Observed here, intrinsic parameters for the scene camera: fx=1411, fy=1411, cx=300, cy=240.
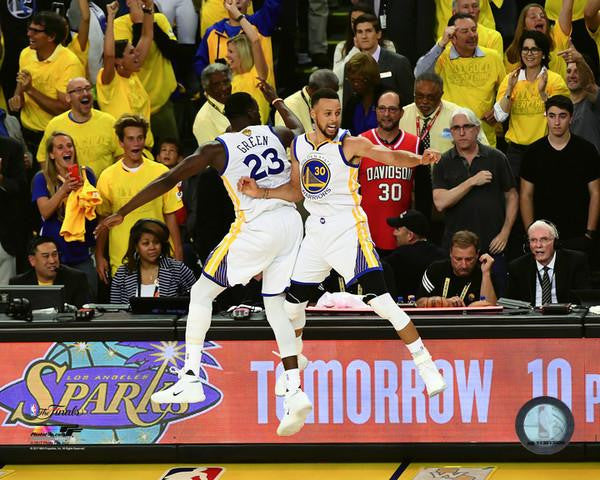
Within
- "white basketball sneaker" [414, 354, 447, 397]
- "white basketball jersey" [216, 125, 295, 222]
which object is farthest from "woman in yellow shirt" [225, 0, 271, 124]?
"white basketball sneaker" [414, 354, 447, 397]

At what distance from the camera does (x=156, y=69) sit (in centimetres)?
1339

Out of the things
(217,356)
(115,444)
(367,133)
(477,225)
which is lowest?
(115,444)

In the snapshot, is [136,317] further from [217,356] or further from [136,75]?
[136,75]

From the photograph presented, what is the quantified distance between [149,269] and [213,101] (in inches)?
81.7

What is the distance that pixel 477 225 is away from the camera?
11.1 metres

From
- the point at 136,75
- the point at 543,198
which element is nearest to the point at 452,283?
the point at 543,198

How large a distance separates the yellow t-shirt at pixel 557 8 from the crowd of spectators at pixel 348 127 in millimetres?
13

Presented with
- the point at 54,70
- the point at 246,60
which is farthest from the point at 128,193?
the point at 54,70

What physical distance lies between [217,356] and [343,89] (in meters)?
3.49

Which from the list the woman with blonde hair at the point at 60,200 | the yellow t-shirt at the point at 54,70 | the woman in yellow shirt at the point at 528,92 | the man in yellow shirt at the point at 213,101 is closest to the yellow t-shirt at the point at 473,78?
the woman in yellow shirt at the point at 528,92

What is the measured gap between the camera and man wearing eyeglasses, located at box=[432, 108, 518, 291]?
11086mm

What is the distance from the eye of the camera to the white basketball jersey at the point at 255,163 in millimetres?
8750

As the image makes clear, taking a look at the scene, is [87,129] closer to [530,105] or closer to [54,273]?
[54,273]

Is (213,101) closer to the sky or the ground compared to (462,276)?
closer to the sky
